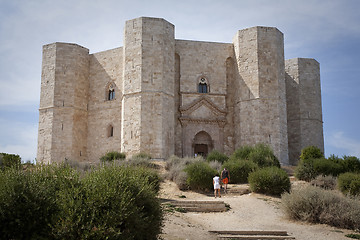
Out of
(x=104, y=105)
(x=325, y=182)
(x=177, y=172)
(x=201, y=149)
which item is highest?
(x=104, y=105)

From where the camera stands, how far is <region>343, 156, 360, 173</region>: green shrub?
1851cm

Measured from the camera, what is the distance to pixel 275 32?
78.2 ft

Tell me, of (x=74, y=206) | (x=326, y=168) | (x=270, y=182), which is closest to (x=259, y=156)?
(x=326, y=168)

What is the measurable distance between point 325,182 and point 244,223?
7133 millimetres

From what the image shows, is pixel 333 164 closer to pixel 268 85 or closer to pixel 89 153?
pixel 268 85

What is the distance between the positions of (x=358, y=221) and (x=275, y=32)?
15.0 meters

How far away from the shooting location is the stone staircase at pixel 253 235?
946cm

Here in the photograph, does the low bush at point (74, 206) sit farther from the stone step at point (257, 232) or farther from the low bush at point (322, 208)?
the low bush at point (322, 208)

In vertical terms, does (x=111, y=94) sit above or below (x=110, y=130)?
above

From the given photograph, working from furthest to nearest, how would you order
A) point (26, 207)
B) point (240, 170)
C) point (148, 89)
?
1. point (148, 89)
2. point (240, 170)
3. point (26, 207)

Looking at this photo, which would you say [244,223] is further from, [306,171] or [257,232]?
[306,171]

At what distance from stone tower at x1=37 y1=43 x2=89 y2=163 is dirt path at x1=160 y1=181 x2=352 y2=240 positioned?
12120 mm

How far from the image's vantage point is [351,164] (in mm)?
18812

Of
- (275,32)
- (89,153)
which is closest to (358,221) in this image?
(275,32)
